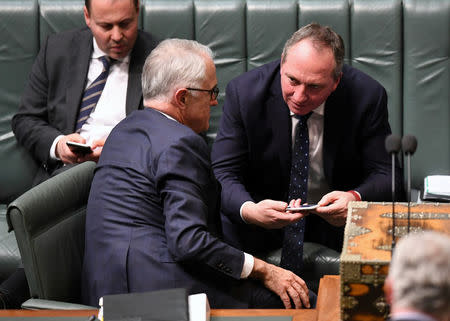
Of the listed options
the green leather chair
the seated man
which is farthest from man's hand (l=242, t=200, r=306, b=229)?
the seated man

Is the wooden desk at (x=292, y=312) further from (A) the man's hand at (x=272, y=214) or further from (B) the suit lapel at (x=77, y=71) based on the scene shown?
(B) the suit lapel at (x=77, y=71)

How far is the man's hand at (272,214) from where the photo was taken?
8.66 ft

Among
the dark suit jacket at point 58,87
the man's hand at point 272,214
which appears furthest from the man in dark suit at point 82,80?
the man's hand at point 272,214

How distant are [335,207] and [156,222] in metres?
0.70

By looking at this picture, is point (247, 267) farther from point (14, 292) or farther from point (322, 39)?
point (322, 39)

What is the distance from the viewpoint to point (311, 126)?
302 cm

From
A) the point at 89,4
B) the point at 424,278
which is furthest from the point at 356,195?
the point at 424,278

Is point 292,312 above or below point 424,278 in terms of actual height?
below

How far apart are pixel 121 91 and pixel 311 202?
104cm

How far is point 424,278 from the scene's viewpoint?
0.99 m

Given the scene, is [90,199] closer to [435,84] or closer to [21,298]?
[21,298]

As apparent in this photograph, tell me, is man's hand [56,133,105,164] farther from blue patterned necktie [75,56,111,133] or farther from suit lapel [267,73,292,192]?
suit lapel [267,73,292,192]

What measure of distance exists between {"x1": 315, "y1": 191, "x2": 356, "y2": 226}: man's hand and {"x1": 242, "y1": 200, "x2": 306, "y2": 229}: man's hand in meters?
0.07

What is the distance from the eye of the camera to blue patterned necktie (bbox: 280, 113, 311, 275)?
297 centimetres
